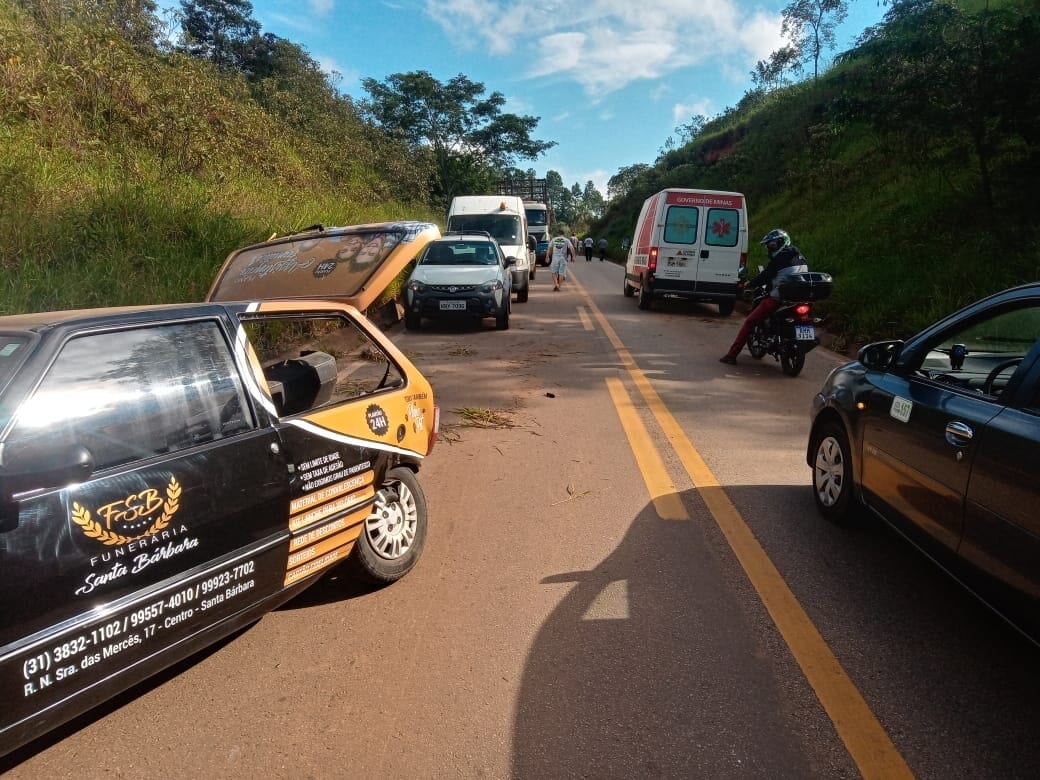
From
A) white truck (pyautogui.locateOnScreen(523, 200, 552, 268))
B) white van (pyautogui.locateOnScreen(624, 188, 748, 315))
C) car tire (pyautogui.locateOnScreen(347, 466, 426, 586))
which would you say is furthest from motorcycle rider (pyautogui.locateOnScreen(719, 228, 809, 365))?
white truck (pyautogui.locateOnScreen(523, 200, 552, 268))

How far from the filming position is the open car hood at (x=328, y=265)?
398 centimetres

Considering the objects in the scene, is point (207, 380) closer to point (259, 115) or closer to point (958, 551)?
point (958, 551)

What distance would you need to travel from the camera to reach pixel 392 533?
11.3 ft

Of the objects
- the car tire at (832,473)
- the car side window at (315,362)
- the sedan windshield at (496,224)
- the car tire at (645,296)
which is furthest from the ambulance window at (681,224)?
the car tire at (832,473)

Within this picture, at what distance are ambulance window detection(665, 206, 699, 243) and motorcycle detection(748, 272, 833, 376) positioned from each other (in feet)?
17.7

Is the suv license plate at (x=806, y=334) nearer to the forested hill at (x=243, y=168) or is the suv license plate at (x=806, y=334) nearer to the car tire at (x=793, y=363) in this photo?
the car tire at (x=793, y=363)

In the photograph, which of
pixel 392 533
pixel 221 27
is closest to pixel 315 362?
pixel 392 533

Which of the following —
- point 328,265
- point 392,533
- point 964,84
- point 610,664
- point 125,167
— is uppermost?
point 964,84

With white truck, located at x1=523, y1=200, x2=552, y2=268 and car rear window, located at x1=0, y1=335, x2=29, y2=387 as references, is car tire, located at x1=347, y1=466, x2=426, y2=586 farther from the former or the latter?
white truck, located at x1=523, y1=200, x2=552, y2=268

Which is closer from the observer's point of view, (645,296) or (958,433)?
(958,433)

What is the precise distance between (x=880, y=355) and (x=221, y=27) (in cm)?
3662

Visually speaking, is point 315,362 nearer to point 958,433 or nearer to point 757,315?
point 958,433

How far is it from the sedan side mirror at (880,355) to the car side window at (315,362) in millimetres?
2586

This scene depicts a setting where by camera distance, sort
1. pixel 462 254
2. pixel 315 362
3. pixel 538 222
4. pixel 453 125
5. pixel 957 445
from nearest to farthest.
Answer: pixel 957 445
pixel 315 362
pixel 462 254
pixel 538 222
pixel 453 125
